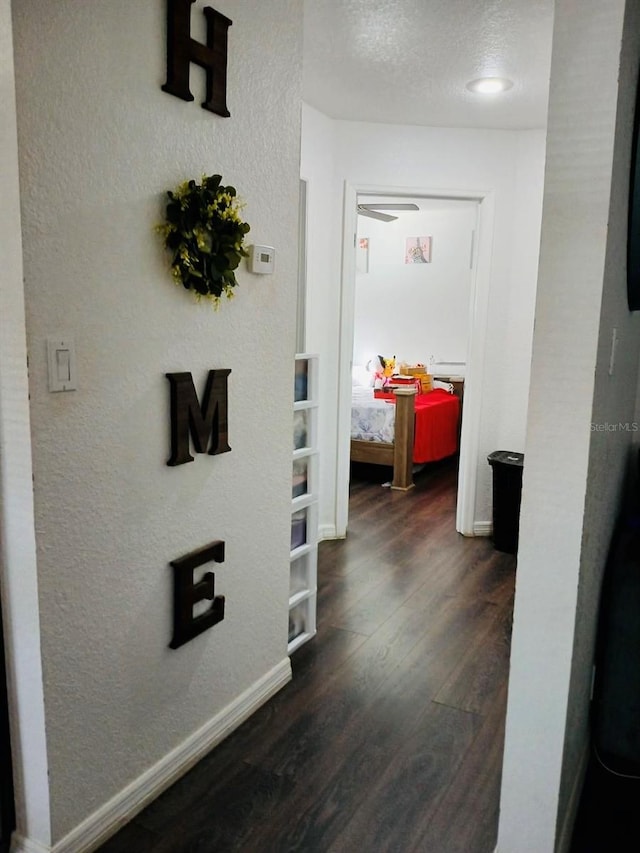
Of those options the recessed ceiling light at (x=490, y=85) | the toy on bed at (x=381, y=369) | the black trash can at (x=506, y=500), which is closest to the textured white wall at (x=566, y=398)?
the recessed ceiling light at (x=490, y=85)

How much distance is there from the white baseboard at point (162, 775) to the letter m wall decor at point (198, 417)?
2.88ft

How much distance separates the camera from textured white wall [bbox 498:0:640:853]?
1339 millimetres

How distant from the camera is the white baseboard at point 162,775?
5.60 ft

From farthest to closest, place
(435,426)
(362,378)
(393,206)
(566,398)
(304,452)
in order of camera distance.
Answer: (362,378)
(393,206)
(435,426)
(304,452)
(566,398)

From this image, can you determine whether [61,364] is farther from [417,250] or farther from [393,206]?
[417,250]

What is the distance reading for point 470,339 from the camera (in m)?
4.27

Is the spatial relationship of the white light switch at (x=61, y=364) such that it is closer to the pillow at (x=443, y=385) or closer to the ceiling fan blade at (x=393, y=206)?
the ceiling fan blade at (x=393, y=206)

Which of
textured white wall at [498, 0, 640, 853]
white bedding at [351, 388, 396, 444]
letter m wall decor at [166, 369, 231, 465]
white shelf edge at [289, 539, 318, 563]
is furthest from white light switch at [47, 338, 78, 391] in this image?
white bedding at [351, 388, 396, 444]

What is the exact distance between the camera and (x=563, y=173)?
138 cm

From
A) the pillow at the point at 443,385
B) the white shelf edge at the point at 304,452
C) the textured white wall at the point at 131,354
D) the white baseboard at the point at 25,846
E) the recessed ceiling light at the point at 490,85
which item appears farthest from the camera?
the pillow at the point at 443,385

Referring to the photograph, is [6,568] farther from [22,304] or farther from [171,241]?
[171,241]

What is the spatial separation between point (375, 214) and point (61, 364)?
548cm

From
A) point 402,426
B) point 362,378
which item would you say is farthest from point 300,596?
point 362,378

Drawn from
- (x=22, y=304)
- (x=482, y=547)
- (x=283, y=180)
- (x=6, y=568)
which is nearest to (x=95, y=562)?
(x=6, y=568)
